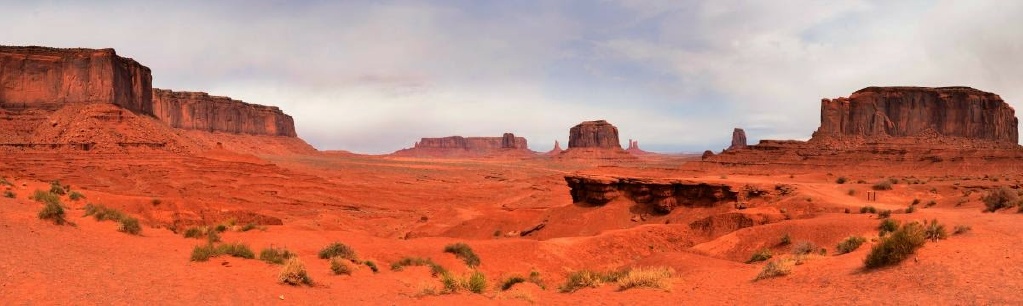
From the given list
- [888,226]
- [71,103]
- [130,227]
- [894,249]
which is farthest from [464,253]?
[71,103]

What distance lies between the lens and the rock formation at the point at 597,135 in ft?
464

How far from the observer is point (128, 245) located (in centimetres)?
1159

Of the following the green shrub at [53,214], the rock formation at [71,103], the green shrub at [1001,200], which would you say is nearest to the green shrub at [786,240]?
the green shrub at [1001,200]

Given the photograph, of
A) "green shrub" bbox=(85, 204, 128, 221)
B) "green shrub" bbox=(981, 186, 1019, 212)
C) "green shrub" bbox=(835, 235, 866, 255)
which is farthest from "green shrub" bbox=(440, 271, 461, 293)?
"green shrub" bbox=(981, 186, 1019, 212)

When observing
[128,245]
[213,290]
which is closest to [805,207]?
[213,290]

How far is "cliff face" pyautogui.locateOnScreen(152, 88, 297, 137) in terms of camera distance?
303 ft

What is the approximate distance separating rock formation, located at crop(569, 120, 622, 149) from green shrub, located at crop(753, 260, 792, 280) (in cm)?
13176

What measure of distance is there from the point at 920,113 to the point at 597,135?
88.9m

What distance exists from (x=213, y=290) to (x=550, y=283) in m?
8.06

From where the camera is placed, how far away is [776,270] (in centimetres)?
1034

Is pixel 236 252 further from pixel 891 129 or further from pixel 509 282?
pixel 891 129

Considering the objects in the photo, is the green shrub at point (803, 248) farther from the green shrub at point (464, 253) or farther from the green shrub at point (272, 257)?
the green shrub at point (272, 257)

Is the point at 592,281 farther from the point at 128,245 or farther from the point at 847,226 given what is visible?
the point at 128,245

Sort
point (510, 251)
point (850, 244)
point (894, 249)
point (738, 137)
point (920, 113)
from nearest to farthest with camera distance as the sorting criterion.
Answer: point (894, 249)
point (850, 244)
point (510, 251)
point (920, 113)
point (738, 137)
